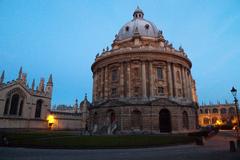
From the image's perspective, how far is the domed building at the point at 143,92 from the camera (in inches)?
1421

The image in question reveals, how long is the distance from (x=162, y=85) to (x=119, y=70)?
993 centimetres

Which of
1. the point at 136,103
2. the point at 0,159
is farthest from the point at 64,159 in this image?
the point at 136,103

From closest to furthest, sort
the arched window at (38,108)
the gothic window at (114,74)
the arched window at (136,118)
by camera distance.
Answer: the arched window at (136,118) → the gothic window at (114,74) → the arched window at (38,108)

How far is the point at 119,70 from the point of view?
41.0 m

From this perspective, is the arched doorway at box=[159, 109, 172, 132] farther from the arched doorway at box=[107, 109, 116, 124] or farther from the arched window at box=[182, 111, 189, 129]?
the arched doorway at box=[107, 109, 116, 124]

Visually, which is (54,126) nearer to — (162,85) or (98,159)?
(162,85)

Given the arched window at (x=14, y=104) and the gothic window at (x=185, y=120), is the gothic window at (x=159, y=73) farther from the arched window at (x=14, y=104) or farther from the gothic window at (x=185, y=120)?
the arched window at (x=14, y=104)

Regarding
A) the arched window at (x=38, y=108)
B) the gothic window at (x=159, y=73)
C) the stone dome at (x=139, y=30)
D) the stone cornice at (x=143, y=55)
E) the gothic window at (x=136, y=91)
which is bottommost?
the arched window at (x=38, y=108)

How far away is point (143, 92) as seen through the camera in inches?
1483

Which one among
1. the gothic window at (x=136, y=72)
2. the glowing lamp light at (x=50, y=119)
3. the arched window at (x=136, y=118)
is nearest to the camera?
the arched window at (x=136, y=118)

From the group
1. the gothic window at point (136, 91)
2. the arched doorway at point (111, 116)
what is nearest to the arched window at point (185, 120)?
the gothic window at point (136, 91)

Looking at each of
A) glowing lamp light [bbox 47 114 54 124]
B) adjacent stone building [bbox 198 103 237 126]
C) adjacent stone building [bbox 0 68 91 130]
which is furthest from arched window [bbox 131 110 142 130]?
adjacent stone building [bbox 198 103 237 126]

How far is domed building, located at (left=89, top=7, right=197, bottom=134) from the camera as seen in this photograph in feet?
118

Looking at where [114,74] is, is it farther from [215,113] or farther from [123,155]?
[215,113]
